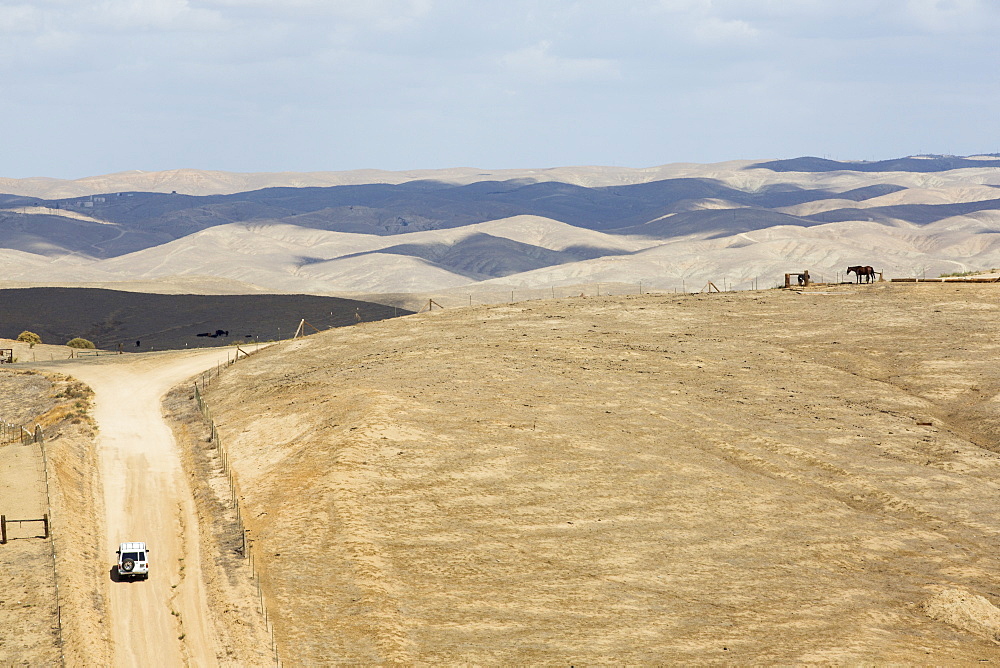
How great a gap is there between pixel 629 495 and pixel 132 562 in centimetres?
1884

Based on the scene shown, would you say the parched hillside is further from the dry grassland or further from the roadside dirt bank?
the dry grassland

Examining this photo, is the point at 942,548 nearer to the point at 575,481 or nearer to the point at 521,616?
the point at 575,481

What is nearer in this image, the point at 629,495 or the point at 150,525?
the point at 150,525

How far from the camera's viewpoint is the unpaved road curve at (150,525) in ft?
105

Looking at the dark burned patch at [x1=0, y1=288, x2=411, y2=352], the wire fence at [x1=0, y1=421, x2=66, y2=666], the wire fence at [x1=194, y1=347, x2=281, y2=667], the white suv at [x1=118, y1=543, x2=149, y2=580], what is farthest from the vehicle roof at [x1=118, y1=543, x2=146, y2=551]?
the dark burned patch at [x1=0, y1=288, x2=411, y2=352]

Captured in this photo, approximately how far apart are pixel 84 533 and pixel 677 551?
2173 cm

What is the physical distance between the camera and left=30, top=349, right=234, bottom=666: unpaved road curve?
31.9 metres

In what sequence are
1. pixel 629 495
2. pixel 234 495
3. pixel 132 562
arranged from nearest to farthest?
pixel 132 562
pixel 629 495
pixel 234 495

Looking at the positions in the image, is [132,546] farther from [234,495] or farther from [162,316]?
[162,316]

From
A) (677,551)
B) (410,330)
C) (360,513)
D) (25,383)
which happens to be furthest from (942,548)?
(25,383)

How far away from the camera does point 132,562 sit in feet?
117

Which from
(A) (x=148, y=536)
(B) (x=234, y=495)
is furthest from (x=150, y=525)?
(B) (x=234, y=495)

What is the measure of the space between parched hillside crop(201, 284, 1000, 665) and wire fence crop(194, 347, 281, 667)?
364 mm

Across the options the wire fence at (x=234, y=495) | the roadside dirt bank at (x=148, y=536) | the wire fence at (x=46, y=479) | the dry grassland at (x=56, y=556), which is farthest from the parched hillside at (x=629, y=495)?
the wire fence at (x=46, y=479)
